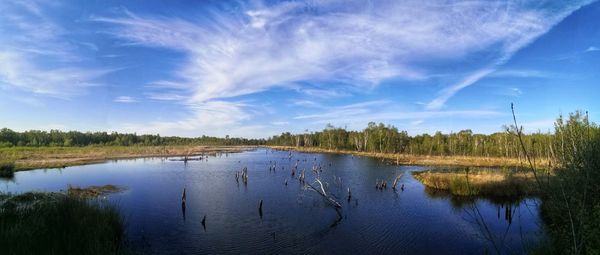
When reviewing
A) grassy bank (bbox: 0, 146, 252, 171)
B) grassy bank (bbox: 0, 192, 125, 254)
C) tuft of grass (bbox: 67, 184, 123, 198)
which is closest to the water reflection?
grassy bank (bbox: 0, 192, 125, 254)

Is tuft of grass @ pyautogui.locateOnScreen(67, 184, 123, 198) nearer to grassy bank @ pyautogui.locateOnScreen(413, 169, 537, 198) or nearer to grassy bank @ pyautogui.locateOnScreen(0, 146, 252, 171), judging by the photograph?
grassy bank @ pyautogui.locateOnScreen(0, 146, 252, 171)

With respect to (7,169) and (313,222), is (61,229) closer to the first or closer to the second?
(313,222)

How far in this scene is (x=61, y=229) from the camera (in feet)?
50.6

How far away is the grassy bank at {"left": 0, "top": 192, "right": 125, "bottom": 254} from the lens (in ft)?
40.1

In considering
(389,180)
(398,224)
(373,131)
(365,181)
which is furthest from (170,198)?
(373,131)

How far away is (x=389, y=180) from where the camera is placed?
5266cm

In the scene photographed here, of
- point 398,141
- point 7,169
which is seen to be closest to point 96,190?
point 7,169

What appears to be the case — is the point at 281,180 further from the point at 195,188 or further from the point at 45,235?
the point at 45,235

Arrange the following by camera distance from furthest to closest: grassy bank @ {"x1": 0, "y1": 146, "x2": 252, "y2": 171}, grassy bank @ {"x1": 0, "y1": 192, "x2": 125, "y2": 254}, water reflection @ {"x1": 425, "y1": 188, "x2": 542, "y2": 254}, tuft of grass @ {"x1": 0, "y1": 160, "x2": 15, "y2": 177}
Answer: grassy bank @ {"x1": 0, "y1": 146, "x2": 252, "y2": 171} < tuft of grass @ {"x1": 0, "y1": 160, "x2": 15, "y2": 177} < water reflection @ {"x1": 425, "y1": 188, "x2": 542, "y2": 254} < grassy bank @ {"x1": 0, "y1": 192, "x2": 125, "y2": 254}

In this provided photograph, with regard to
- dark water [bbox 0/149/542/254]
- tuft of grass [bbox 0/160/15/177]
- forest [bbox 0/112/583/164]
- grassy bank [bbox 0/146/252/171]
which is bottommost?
dark water [bbox 0/149/542/254]

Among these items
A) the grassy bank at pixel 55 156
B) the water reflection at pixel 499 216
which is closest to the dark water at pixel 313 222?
the water reflection at pixel 499 216

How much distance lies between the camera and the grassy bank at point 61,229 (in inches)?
481

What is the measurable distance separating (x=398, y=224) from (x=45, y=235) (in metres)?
22.6

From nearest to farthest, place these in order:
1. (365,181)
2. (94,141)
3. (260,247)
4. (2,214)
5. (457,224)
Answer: (2,214), (260,247), (457,224), (365,181), (94,141)
